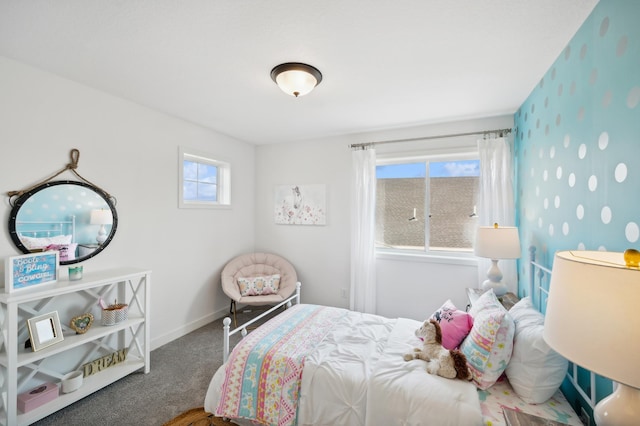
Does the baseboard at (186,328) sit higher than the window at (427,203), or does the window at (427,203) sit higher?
the window at (427,203)

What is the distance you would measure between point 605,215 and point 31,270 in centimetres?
345

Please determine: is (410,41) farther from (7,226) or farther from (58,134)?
(7,226)

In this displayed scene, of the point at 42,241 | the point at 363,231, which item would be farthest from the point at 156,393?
the point at 363,231

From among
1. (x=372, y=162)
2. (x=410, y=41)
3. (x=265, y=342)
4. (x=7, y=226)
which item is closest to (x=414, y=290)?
(x=372, y=162)

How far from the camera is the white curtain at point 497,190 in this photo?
2838mm

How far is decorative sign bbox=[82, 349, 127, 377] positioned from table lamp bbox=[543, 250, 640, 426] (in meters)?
3.05

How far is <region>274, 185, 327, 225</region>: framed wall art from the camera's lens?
→ 389cm

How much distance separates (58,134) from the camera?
2.21 metres

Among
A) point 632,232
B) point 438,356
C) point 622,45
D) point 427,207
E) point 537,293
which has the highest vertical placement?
point 622,45

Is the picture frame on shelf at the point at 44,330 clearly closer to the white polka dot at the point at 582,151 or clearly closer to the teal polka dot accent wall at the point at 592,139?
the teal polka dot accent wall at the point at 592,139

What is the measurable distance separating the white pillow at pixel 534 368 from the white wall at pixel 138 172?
3.15 metres

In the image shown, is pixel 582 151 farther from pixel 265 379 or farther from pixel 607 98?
pixel 265 379

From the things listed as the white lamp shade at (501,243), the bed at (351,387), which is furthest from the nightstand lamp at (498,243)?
the bed at (351,387)

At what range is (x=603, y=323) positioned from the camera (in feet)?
2.17
